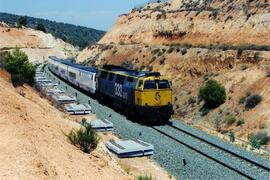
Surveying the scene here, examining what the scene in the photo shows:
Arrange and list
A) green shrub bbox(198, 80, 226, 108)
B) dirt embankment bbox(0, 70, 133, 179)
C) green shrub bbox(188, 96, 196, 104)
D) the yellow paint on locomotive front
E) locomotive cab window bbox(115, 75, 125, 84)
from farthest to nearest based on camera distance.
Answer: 1. green shrub bbox(188, 96, 196, 104)
2. green shrub bbox(198, 80, 226, 108)
3. locomotive cab window bbox(115, 75, 125, 84)
4. the yellow paint on locomotive front
5. dirt embankment bbox(0, 70, 133, 179)

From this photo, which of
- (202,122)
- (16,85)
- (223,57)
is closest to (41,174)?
(202,122)

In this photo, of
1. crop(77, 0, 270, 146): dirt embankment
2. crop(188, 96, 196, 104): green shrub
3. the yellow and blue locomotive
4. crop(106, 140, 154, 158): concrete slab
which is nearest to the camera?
crop(106, 140, 154, 158): concrete slab

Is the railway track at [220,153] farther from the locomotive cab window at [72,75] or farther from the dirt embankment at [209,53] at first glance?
the locomotive cab window at [72,75]

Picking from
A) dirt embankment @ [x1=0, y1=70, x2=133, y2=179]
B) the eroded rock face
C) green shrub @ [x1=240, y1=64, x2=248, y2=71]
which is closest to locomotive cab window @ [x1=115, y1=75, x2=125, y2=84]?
green shrub @ [x1=240, y1=64, x2=248, y2=71]

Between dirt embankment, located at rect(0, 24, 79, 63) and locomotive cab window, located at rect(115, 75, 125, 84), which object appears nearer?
locomotive cab window, located at rect(115, 75, 125, 84)

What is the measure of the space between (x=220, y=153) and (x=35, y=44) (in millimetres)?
131980

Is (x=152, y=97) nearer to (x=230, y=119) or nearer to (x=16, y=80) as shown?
(x=230, y=119)

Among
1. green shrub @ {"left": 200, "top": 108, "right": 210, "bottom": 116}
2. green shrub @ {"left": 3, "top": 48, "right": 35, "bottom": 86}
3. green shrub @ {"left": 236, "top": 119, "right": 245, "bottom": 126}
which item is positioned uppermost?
green shrub @ {"left": 3, "top": 48, "right": 35, "bottom": 86}

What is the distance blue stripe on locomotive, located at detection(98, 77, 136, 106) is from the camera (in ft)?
95.2

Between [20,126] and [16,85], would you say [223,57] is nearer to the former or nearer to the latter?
[16,85]

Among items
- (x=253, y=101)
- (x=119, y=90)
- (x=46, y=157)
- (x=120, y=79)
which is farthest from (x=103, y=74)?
(x=46, y=157)

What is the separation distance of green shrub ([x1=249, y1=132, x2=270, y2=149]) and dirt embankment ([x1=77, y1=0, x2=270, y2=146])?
42.4 inches

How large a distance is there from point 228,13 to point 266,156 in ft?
106

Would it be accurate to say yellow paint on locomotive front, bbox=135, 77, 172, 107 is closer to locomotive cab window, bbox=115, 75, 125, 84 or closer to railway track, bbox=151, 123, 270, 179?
railway track, bbox=151, 123, 270, 179
